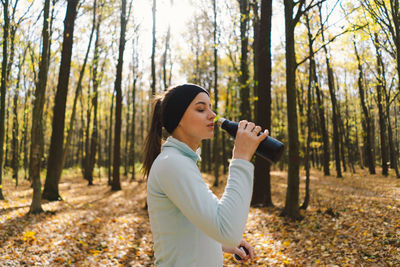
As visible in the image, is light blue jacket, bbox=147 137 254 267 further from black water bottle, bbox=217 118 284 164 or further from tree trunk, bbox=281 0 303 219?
tree trunk, bbox=281 0 303 219

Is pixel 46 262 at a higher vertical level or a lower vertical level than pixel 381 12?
lower

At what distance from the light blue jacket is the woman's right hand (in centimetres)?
4

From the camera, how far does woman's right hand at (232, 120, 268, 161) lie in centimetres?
139

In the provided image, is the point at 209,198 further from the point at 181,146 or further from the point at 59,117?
the point at 59,117

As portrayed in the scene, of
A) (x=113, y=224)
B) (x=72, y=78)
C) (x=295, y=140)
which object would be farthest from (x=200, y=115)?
(x=72, y=78)

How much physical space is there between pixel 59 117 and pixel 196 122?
12117 millimetres

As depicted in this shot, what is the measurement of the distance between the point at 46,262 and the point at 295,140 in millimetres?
6827

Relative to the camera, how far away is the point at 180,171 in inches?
50.8

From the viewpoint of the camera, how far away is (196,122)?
1.60 m

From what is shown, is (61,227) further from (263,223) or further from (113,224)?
(263,223)

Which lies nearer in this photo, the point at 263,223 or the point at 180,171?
the point at 180,171

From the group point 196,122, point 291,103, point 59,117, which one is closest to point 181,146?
point 196,122

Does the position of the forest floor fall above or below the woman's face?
below

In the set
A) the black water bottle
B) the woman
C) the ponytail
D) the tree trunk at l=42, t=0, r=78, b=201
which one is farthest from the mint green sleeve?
the tree trunk at l=42, t=0, r=78, b=201
